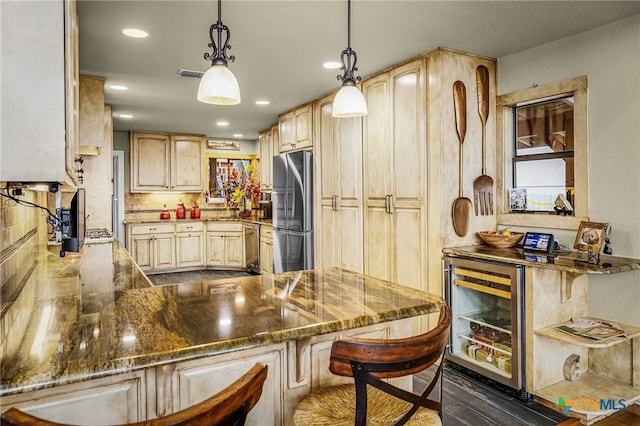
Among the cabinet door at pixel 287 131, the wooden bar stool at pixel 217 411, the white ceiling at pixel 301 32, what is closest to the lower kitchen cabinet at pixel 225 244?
the cabinet door at pixel 287 131

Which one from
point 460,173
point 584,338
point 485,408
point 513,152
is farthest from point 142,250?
point 584,338

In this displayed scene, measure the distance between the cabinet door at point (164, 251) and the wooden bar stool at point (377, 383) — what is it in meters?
5.95

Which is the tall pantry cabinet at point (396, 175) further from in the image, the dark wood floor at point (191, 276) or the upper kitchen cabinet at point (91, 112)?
the dark wood floor at point (191, 276)

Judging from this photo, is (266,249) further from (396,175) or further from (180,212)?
(396,175)

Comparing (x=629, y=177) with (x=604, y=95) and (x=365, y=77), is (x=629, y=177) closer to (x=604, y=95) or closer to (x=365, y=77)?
(x=604, y=95)

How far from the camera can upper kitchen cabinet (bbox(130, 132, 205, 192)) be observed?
702 centimetres

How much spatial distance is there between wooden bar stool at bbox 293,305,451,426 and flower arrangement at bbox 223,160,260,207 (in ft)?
20.8

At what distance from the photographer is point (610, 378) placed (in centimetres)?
274

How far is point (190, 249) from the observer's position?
23.2 ft

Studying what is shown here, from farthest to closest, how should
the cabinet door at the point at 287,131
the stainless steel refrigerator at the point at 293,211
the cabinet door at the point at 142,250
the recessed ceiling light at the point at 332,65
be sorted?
the cabinet door at the point at 142,250
the cabinet door at the point at 287,131
the stainless steel refrigerator at the point at 293,211
the recessed ceiling light at the point at 332,65

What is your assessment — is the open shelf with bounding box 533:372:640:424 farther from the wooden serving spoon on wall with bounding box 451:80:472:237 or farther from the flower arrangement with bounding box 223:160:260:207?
the flower arrangement with bounding box 223:160:260:207

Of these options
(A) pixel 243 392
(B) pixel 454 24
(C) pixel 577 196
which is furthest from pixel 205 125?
(A) pixel 243 392

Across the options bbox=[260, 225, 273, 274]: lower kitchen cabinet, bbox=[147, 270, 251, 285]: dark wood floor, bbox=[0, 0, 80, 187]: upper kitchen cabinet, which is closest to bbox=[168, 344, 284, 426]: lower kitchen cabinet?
bbox=[0, 0, 80, 187]: upper kitchen cabinet

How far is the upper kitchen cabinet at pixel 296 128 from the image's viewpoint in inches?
195
